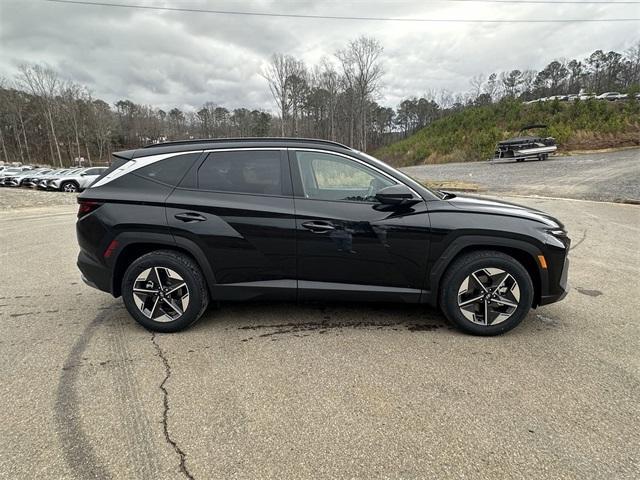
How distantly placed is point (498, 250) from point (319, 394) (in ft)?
6.68

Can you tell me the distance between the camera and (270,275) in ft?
10.7

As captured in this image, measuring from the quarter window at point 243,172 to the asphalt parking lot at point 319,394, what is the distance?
1.33 metres

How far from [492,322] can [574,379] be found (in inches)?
28.8

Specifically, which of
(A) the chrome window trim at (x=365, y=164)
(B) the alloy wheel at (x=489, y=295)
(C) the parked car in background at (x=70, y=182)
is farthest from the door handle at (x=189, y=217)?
(C) the parked car in background at (x=70, y=182)

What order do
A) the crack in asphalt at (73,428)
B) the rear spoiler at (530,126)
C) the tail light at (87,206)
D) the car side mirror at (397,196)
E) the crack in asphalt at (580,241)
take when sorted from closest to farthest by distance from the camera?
1. the crack in asphalt at (73,428)
2. the car side mirror at (397,196)
3. the tail light at (87,206)
4. the crack in asphalt at (580,241)
5. the rear spoiler at (530,126)

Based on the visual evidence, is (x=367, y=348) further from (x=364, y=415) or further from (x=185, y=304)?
(x=185, y=304)

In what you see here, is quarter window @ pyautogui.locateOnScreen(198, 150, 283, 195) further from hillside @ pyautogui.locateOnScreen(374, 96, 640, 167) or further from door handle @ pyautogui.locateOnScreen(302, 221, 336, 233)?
hillside @ pyautogui.locateOnScreen(374, 96, 640, 167)

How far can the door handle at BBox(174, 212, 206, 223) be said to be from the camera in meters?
3.18

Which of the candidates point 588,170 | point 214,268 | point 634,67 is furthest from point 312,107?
point 214,268

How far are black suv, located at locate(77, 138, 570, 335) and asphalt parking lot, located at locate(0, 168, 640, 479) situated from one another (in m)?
0.37

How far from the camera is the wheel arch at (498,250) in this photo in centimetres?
313

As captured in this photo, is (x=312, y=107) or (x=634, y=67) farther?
(x=312, y=107)

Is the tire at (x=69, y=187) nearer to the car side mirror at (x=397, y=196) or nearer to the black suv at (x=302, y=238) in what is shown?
the black suv at (x=302, y=238)

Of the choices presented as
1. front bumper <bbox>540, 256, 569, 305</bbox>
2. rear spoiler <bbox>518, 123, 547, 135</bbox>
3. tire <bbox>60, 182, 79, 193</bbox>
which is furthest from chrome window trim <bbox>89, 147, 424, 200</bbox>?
rear spoiler <bbox>518, 123, 547, 135</bbox>
